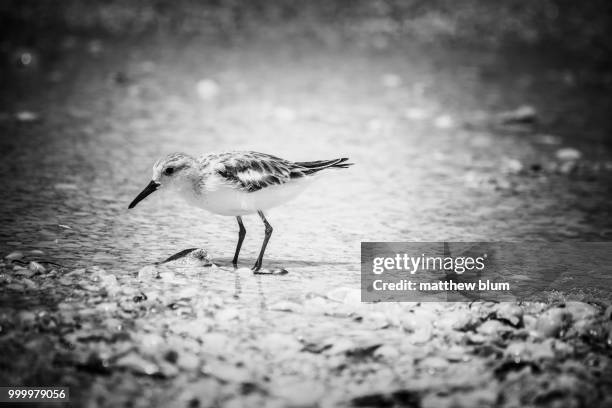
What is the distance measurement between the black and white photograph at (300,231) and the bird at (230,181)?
2 cm

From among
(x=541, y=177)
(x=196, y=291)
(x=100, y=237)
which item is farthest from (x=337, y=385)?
(x=541, y=177)

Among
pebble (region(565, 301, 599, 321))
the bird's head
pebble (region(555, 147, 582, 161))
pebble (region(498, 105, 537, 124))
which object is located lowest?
pebble (region(565, 301, 599, 321))

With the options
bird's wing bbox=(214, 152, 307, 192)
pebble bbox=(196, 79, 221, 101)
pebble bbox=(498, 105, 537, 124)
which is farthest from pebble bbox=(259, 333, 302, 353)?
pebble bbox=(196, 79, 221, 101)

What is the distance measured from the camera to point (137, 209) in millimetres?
6766

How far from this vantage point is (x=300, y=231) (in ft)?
21.1

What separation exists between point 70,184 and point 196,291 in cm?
302

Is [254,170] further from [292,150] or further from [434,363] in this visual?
[292,150]

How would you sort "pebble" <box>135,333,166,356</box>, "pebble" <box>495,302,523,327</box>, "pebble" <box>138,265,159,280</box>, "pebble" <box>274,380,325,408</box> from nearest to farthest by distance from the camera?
1. "pebble" <box>274,380,325,408</box>
2. "pebble" <box>135,333,166,356</box>
3. "pebble" <box>495,302,523,327</box>
4. "pebble" <box>138,265,159,280</box>

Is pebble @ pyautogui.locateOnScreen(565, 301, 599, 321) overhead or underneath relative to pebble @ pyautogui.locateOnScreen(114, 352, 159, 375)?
overhead

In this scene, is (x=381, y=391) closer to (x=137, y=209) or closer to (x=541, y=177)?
(x=137, y=209)

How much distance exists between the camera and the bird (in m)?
5.31

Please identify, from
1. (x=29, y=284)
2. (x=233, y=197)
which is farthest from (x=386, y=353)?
(x=29, y=284)

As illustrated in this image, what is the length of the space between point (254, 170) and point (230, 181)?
217 mm

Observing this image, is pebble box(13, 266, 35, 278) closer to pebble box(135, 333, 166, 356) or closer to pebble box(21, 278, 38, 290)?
pebble box(21, 278, 38, 290)
